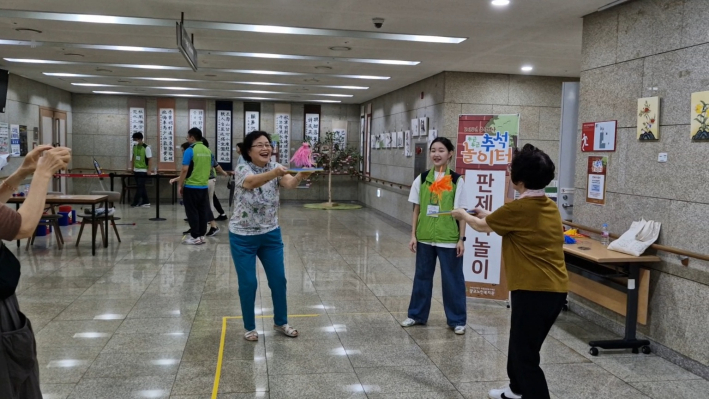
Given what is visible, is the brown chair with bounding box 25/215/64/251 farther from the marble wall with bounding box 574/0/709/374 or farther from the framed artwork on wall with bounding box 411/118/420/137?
the marble wall with bounding box 574/0/709/374

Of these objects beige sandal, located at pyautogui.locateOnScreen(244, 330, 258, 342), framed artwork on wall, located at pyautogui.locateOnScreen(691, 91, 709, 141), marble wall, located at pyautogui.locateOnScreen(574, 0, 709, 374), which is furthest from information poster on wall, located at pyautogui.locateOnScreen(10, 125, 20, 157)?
framed artwork on wall, located at pyautogui.locateOnScreen(691, 91, 709, 141)

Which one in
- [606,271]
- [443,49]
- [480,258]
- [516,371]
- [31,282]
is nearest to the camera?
[516,371]

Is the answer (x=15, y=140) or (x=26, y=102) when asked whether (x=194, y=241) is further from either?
(x=26, y=102)

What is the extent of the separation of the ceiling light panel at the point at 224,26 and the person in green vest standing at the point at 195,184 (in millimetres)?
2444

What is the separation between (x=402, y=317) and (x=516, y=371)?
204cm

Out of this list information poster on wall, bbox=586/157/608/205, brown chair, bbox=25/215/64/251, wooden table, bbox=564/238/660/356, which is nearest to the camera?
wooden table, bbox=564/238/660/356

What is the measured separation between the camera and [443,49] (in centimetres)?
755

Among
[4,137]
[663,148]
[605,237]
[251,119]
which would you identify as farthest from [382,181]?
[663,148]

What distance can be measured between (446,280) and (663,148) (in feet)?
6.53

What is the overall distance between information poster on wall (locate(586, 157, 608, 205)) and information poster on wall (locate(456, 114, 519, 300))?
0.73 m

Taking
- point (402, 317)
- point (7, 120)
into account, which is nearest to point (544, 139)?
point (402, 317)

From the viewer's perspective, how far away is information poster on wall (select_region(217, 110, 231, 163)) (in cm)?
1577

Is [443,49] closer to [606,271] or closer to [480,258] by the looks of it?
[480,258]

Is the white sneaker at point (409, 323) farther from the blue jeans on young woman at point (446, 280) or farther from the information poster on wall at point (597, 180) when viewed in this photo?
the information poster on wall at point (597, 180)
